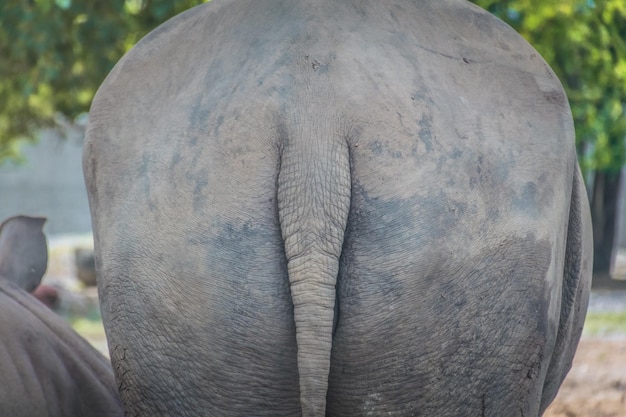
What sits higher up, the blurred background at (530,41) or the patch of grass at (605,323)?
the blurred background at (530,41)

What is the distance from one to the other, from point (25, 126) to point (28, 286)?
919 cm

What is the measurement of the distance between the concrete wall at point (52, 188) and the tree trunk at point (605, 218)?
1177 cm

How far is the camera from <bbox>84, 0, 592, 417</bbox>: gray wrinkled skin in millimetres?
2262

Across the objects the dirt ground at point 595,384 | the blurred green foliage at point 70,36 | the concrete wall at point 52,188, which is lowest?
the dirt ground at point 595,384

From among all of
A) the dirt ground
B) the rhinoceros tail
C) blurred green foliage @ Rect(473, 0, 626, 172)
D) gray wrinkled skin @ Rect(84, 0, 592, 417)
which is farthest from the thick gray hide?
blurred green foliage @ Rect(473, 0, 626, 172)

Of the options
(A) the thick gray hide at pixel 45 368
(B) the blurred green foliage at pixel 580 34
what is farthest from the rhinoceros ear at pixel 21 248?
(B) the blurred green foliage at pixel 580 34

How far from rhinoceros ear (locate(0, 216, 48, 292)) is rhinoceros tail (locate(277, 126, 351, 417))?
4.94ft

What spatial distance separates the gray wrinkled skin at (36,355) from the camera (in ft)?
9.53

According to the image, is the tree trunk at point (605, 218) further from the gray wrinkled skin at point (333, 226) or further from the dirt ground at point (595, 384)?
the gray wrinkled skin at point (333, 226)

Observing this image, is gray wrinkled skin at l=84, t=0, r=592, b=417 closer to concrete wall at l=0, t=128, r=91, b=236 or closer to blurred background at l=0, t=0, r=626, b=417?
blurred background at l=0, t=0, r=626, b=417

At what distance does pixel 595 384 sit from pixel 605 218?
10.6 m

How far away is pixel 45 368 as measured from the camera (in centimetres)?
307

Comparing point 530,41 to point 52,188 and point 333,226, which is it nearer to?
point 333,226

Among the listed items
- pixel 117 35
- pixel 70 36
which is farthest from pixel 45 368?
pixel 70 36
